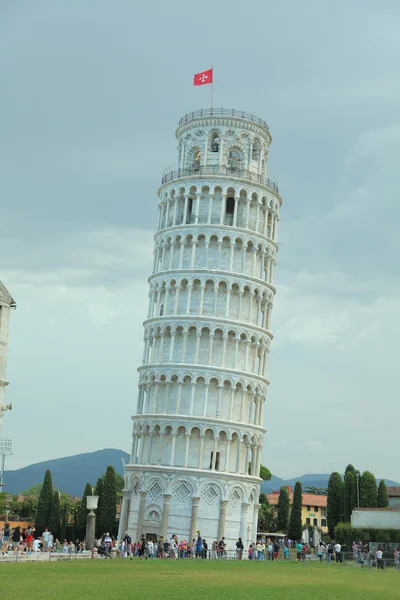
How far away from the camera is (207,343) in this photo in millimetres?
77875

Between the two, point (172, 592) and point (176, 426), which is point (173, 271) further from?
point (172, 592)

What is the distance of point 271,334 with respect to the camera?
271 ft

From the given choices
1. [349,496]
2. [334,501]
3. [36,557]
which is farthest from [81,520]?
Answer: [36,557]

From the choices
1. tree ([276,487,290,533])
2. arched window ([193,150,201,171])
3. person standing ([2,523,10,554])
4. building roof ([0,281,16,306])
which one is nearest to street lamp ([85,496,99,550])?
person standing ([2,523,10,554])

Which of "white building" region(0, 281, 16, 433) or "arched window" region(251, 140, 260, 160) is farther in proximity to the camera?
"arched window" region(251, 140, 260, 160)

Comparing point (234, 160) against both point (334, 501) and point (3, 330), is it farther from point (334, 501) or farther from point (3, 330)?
point (334, 501)

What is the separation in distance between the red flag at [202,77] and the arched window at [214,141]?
5246 mm

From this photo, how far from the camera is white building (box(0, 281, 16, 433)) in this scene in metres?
55.9

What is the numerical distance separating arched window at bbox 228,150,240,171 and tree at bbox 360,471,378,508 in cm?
3876

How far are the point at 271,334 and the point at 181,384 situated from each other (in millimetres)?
10982

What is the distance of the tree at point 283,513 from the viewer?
114000 mm

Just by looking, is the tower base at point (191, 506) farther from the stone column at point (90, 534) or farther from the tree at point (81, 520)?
the tree at point (81, 520)

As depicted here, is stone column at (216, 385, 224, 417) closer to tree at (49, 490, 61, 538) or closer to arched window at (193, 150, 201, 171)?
arched window at (193, 150, 201, 171)

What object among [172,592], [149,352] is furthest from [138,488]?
[172,592]
